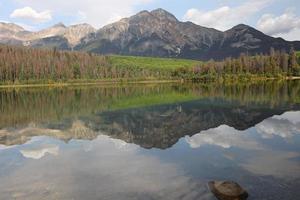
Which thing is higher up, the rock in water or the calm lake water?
the rock in water

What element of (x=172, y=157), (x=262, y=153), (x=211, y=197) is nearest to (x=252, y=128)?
(x=262, y=153)

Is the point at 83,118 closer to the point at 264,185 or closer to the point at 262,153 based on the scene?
the point at 262,153

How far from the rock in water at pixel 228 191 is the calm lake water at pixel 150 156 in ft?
2.38

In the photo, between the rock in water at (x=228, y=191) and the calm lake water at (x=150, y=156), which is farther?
the calm lake water at (x=150, y=156)

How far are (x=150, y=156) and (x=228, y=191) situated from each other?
561 inches

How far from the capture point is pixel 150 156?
35.3 m

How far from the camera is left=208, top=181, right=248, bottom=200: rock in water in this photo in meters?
21.5

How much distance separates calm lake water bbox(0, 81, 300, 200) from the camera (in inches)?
986

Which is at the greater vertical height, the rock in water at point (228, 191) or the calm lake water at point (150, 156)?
the rock in water at point (228, 191)

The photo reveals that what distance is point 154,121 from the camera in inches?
2313

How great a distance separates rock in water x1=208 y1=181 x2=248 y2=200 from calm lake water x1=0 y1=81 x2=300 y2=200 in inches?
28.5

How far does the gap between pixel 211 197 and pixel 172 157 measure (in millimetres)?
12252

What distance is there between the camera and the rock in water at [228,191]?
21547 millimetres

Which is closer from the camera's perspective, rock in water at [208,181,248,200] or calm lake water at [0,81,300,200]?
rock in water at [208,181,248,200]
